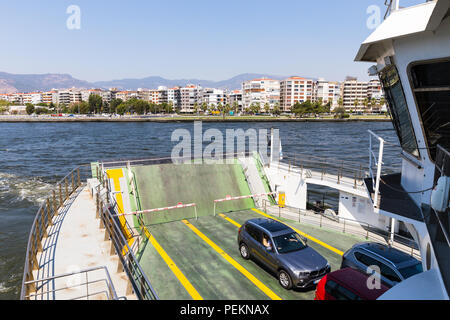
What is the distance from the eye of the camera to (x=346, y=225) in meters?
15.2

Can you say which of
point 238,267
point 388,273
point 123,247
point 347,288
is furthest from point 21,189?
point 388,273

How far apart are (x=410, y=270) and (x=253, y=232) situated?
4.90 meters

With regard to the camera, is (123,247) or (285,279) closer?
(123,247)

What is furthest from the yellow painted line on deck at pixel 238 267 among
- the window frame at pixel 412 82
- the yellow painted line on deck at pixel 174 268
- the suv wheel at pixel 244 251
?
the window frame at pixel 412 82

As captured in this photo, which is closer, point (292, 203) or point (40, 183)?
point (292, 203)

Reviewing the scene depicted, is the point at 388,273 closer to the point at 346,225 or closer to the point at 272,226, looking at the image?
the point at 272,226

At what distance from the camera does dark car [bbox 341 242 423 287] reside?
8461mm

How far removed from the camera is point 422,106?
26.4 ft

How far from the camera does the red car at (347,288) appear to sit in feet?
24.9

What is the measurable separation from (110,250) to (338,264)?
25.6 feet

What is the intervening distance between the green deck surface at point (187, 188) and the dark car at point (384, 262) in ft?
27.9

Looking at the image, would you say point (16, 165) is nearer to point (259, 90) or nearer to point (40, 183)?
point (40, 183)

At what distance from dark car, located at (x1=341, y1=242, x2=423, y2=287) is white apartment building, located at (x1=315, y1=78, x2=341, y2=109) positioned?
186173mm
